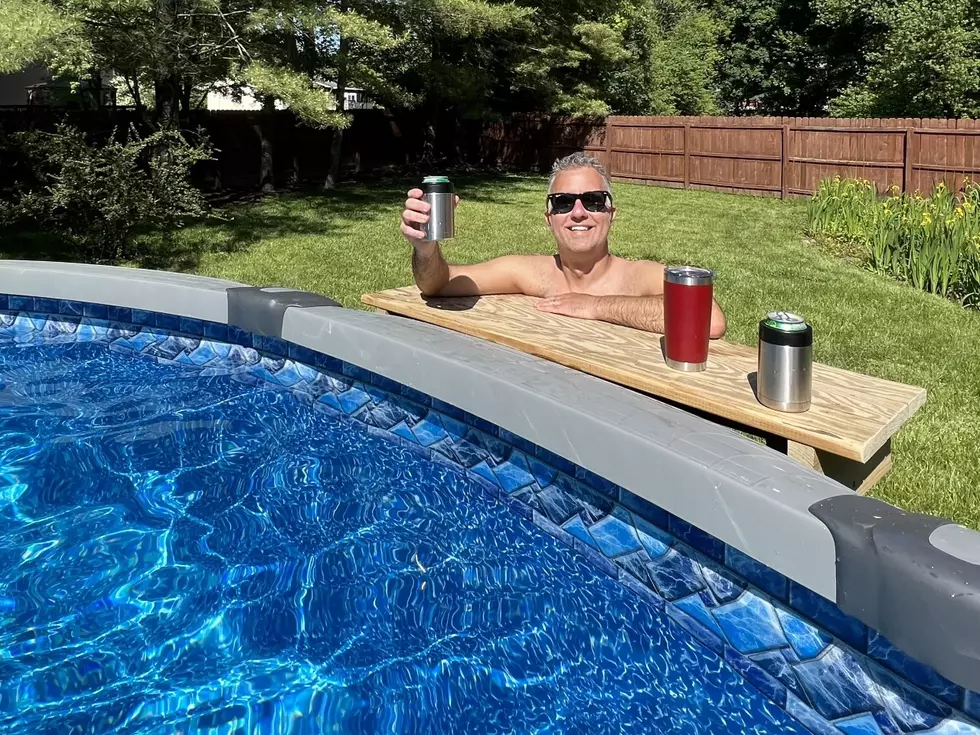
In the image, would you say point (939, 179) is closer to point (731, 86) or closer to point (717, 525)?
point (717, 525)

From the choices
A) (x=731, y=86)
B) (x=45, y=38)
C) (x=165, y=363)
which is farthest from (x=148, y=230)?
(x=731, y=86)

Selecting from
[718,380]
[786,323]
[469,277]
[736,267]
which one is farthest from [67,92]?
[786,323]

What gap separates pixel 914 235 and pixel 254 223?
7788 mm

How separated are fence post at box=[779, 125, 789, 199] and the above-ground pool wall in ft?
43.3

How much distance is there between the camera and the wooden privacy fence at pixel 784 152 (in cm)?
1358

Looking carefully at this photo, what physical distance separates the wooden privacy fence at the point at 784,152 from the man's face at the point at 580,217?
36.0 feet

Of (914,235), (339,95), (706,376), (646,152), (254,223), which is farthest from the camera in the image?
(646,152)

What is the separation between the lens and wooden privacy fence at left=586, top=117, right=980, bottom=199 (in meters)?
13.6

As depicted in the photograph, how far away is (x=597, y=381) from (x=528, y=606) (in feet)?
2.70

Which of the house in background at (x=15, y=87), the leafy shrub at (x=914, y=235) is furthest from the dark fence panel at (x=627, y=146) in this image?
the house in background at (x=15, y=87)

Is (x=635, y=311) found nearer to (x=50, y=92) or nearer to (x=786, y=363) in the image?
(x=786, y=363)

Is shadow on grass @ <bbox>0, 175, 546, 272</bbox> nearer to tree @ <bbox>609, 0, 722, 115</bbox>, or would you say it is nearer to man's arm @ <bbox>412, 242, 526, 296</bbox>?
man's arm @ <bbox>412, 242, 526, 296</bbox>

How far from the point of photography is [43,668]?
8.16 ft

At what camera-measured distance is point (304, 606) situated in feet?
9.20
